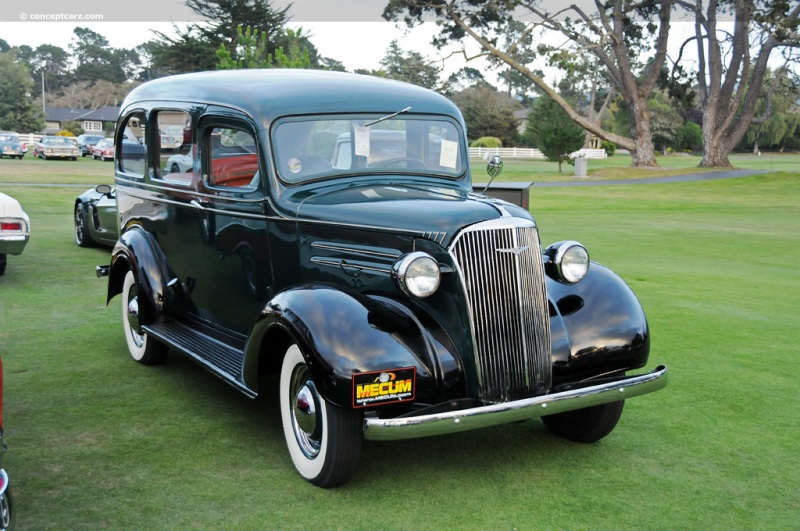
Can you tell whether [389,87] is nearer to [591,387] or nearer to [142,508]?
[591,387]

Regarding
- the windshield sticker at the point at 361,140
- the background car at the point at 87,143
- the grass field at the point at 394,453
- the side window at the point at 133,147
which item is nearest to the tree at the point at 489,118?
the background car at the point at 87,143

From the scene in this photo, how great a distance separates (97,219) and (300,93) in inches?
299

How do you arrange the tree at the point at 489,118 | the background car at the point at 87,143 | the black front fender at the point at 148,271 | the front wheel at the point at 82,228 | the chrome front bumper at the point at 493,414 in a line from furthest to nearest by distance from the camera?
the tree at the point at 489,118 < the background car at the point at 87,143 < the front wheel at the point at 82,228 < the black front fender at the point at 148,271 < the chrome front bumper at the point at 493,414

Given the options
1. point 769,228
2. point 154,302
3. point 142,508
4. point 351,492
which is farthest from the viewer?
point 769,228

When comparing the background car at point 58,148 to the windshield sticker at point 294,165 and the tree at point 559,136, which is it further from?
the windshield sticker at point 294,165

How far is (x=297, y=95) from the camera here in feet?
17.2

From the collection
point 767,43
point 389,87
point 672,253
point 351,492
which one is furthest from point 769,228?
point 767,43

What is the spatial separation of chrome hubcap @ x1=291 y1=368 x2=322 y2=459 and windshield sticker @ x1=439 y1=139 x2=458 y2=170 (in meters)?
1.92

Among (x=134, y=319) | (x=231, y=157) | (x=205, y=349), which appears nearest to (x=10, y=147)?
(x=134, y=319)

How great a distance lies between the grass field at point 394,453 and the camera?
3.81m

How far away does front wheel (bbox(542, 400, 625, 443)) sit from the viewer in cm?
464

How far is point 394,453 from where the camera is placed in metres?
4.60

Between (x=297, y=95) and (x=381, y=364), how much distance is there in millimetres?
2127

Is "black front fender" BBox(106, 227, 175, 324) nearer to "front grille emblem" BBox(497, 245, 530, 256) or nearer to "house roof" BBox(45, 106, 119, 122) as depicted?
"front grille emblem" BBox(497, 245, 530, 256)
